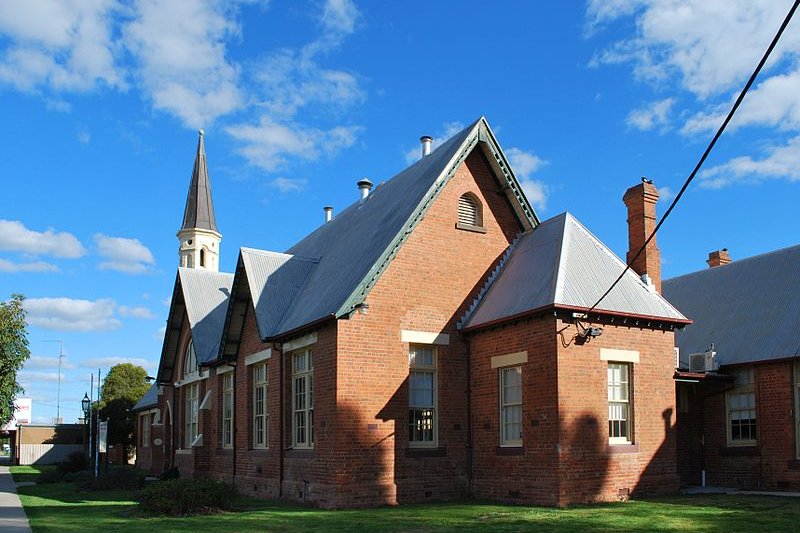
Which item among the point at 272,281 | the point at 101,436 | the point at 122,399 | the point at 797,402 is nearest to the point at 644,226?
the point at 797,402

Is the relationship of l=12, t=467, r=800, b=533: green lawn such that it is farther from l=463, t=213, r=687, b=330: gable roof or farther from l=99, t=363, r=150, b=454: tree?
l=99, t=363, r=150, b=454: tree

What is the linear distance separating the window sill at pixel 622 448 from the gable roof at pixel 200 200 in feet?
138

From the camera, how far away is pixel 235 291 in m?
26.3

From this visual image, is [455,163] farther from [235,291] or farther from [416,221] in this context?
[235,291]

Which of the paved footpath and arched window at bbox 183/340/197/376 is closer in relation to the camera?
the paved footpath

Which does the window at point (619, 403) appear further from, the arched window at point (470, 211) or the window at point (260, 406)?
the window at point (260, 406)

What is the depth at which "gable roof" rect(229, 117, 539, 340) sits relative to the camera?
20462mm

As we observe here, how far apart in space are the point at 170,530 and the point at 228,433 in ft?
43.5

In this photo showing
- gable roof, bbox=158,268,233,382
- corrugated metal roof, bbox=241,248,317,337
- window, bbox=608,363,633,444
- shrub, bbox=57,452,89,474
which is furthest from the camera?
shrub, bbox=57,452,89,474

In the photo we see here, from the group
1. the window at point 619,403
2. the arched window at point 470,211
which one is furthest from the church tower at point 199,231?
the window at point 619,403

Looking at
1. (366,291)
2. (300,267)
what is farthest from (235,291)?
(366,291)

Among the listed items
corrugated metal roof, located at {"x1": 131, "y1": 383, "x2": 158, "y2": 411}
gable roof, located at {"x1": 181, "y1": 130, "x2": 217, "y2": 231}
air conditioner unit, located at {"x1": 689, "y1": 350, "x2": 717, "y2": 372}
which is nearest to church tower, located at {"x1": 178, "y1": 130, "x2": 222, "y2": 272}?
gable roof, located at {"x1": 181, "y1": 130, "x2": 217, "y2": 231}

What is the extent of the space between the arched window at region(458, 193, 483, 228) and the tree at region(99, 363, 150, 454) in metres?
45.3

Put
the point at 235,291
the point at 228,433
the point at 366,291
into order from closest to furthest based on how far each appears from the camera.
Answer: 1. the point at 366,291
2. the point at 235,291
3. the point at 228,433
